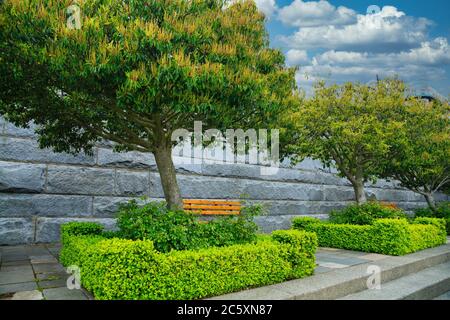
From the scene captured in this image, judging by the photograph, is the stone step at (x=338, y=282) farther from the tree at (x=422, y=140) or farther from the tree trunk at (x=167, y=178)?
the tree at (x=422, y=140)

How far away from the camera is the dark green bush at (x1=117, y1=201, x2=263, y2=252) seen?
565cm

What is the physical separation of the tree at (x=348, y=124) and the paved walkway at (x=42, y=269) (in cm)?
310

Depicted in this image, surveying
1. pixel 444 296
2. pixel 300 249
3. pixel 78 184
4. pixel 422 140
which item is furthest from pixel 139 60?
pixel 422 140

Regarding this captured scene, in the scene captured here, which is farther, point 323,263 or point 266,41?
point 323,263

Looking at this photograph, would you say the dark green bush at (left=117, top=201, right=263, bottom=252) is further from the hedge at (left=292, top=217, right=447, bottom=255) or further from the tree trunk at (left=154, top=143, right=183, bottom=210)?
the hedge at (left=292, top=217, right=447, bottom=255)

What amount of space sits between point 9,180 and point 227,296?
702 cm

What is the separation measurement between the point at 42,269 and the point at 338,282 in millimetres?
5311

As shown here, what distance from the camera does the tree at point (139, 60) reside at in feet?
16.1

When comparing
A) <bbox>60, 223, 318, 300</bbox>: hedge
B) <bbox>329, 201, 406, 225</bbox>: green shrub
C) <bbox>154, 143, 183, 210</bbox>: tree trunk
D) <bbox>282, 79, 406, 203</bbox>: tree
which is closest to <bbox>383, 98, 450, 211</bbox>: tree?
<bbox>282, 79, 406, 203</bbox>: tree

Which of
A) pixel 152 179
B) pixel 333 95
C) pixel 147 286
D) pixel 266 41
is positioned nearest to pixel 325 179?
pixel 333 95

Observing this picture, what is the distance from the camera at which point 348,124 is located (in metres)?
10.3

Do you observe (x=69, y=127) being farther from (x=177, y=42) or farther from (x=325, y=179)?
(x=325, y=179)

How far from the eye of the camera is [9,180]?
9.12 metres

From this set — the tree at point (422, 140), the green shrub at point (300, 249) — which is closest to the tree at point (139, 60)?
the green shrub at point (300, 249)
